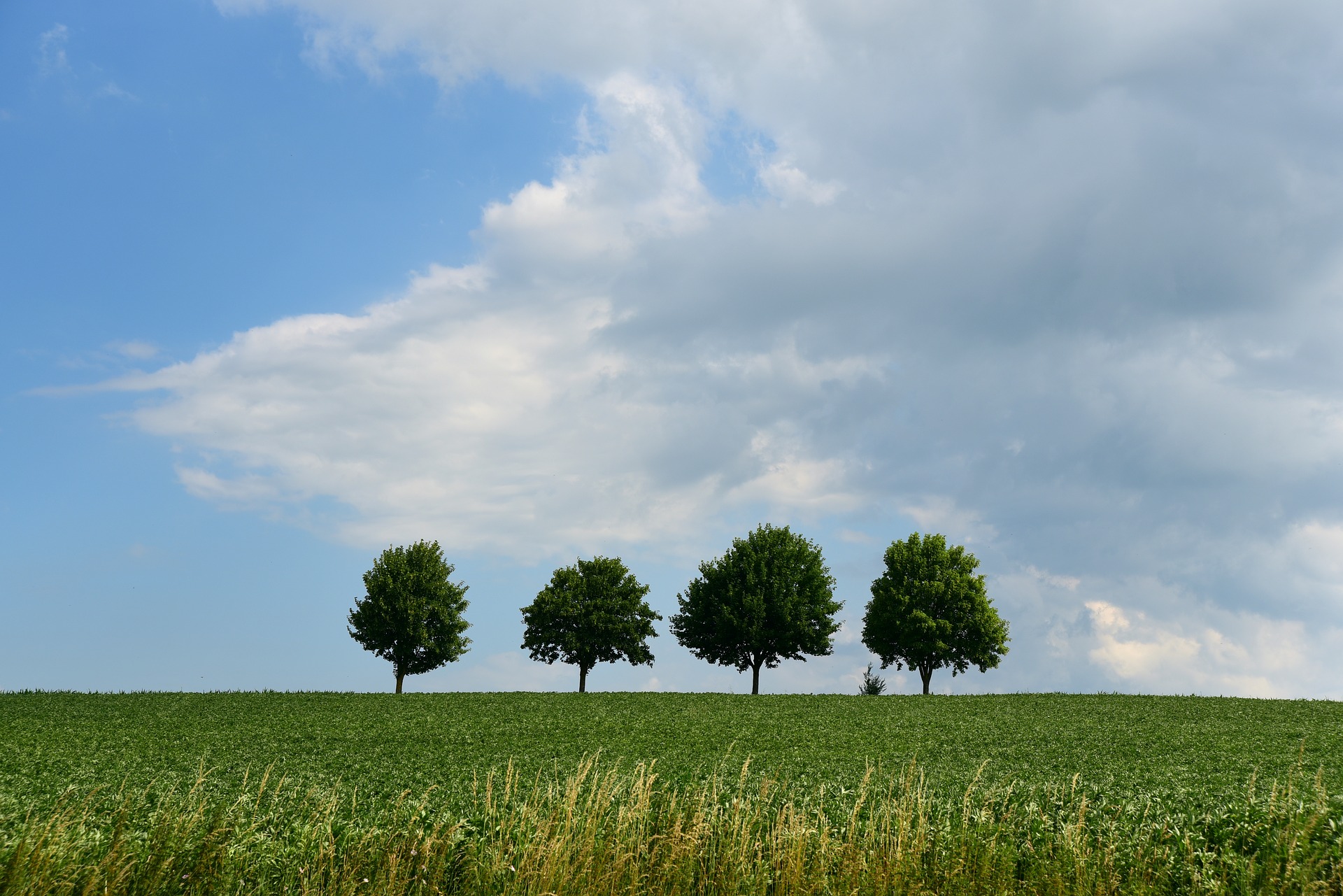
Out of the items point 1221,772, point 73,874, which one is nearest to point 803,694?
point 1221,772

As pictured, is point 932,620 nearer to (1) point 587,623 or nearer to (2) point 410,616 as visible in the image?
(1) point 587,623

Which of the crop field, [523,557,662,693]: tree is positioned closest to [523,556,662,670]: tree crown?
[523,557,662,693]: tree

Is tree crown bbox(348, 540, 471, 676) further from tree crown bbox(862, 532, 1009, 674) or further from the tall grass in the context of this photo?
the tall grass

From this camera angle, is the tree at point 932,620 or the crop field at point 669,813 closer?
the crop field at point 669,813

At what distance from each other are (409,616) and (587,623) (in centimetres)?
1186

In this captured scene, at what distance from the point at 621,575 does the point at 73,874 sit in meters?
50.4

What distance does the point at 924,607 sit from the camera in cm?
5588

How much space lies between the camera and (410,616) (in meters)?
55.4

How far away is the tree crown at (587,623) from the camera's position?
57719mm

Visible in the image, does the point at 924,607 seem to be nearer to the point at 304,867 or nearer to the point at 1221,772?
the point at 1221,772

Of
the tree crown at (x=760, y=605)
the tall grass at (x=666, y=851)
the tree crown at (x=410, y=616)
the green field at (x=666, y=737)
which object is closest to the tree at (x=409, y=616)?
the tree crown at (x=410, y=616)

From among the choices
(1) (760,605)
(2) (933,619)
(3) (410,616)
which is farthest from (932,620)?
(3) (410,616)

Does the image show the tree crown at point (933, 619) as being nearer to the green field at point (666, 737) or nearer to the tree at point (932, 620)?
the tree at point (932, 620)

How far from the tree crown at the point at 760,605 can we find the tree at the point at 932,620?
3973mm
